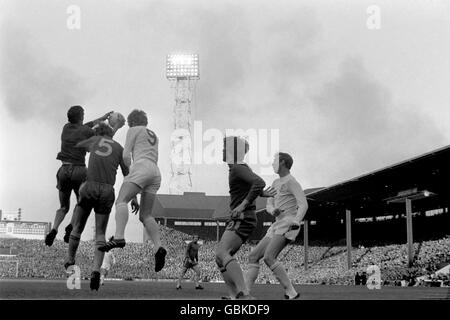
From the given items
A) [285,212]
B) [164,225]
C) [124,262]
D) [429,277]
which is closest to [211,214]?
[164,225]

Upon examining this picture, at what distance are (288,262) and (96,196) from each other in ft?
134

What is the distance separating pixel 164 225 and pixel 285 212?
53452 millimetres

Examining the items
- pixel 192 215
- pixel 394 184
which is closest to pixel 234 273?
pixel 394 184

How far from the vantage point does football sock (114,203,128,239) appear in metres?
5.46

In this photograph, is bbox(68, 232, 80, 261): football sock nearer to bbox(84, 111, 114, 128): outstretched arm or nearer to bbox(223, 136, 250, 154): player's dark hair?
bbox(84, 111, 114, 128): outstretched arm

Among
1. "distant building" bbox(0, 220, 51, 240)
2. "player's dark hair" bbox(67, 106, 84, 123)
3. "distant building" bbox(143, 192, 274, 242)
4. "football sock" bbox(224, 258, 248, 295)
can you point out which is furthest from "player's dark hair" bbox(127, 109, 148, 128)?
"distant building" bbox(0, 220, 51, 240)

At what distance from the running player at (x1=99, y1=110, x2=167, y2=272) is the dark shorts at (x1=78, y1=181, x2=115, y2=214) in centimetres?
13

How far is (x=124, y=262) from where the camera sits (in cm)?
4541

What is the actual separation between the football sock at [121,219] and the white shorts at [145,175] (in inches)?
10.7

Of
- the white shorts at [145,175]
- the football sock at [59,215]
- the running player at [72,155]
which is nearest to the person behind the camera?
the white shorts at [145,175]

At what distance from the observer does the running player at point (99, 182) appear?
5.61m

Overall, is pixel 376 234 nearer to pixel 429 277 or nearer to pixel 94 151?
pixel 429 277

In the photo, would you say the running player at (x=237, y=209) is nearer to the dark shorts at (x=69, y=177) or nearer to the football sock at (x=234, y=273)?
the football sock at (x=234, y=273)

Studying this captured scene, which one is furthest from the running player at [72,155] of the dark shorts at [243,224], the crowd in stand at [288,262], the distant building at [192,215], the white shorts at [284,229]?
the distant building at [192,215]
